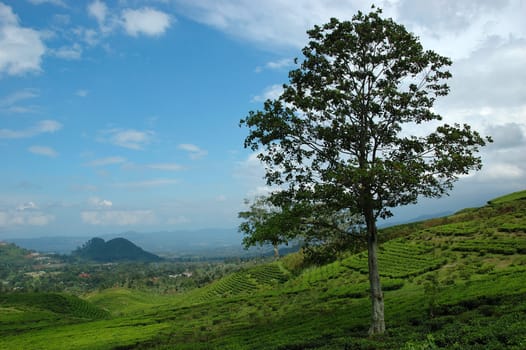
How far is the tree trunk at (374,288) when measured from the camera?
64.8ft

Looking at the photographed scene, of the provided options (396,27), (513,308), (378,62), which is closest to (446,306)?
(513,308)

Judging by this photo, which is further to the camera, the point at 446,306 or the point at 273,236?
the point at 446,306

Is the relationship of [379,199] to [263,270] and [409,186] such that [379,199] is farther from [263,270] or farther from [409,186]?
[263,270]

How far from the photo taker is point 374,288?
20172mm

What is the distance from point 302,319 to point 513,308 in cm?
1754

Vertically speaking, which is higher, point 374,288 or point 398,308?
point 374,288

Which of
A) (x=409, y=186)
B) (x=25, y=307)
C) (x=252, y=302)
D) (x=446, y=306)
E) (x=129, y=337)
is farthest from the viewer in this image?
(x=25, y=307)

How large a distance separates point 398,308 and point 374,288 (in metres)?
8.64

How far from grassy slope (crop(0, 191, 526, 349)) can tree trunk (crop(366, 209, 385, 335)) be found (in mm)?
785

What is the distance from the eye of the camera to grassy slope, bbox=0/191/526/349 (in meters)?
A: 18.3

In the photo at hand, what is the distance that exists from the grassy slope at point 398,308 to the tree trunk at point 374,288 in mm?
785

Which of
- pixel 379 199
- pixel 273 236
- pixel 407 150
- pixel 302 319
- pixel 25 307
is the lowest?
pixel 25 307

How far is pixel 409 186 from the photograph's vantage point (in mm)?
18781

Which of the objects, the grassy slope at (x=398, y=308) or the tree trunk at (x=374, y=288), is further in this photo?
the tree trunk at (x=374, y=288)
